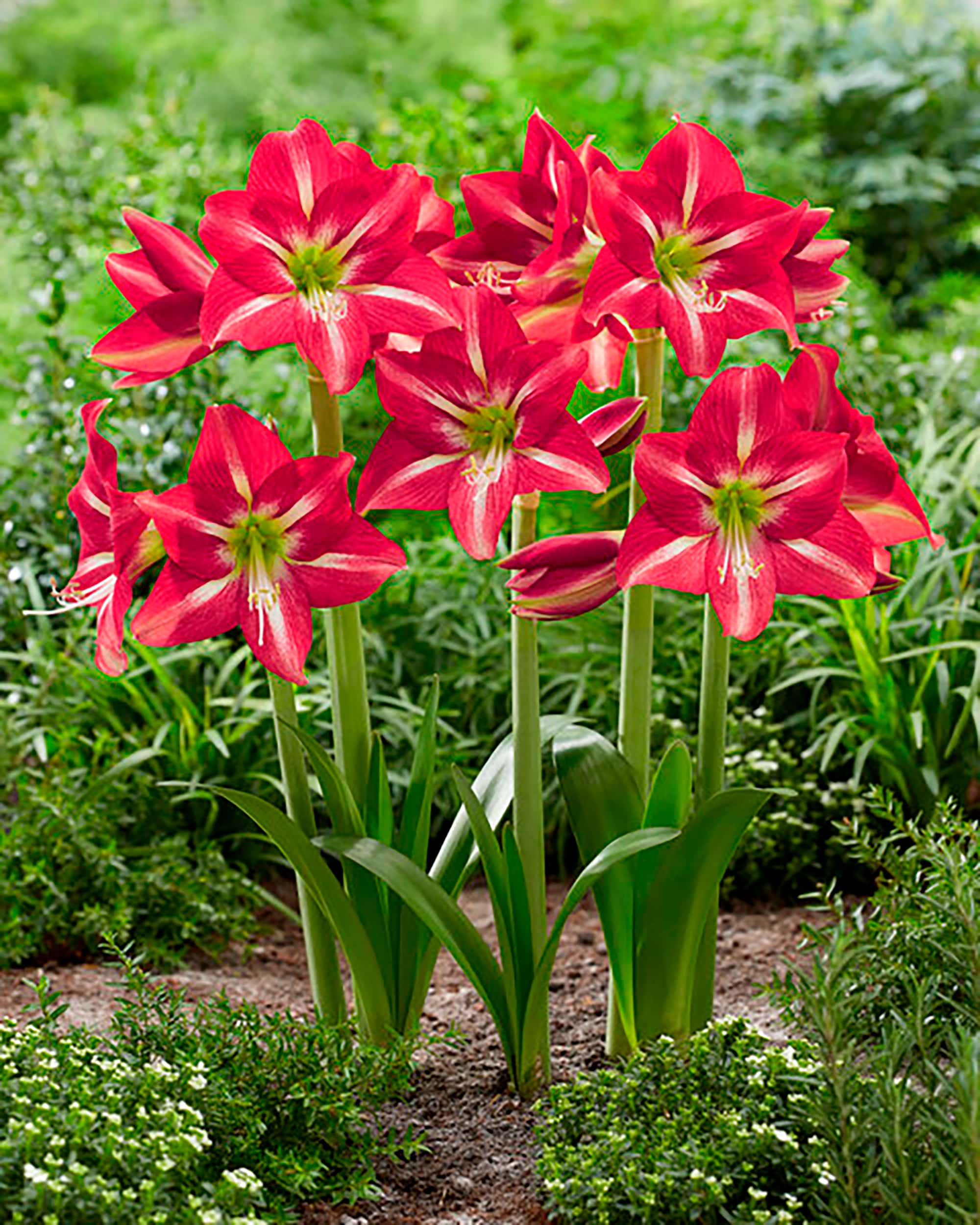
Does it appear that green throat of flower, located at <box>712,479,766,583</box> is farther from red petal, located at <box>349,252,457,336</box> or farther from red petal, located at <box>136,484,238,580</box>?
red petal, located at <box>136,484,238,580</box>

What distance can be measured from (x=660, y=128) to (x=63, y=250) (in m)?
2.61

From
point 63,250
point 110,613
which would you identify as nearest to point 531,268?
point 110,613

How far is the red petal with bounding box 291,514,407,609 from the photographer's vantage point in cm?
164

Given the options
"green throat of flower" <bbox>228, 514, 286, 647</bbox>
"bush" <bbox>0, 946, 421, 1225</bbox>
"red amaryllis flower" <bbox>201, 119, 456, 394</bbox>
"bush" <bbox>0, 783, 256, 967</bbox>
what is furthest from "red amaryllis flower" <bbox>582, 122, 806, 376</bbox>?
"bush" <bbox>0, 783, 256, 967</bbox>

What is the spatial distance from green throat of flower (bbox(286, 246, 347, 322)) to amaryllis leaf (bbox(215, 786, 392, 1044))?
1.95 feet

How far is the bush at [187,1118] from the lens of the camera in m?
1.41

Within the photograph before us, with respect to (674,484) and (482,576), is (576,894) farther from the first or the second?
(482,576)

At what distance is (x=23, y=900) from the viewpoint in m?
2.62

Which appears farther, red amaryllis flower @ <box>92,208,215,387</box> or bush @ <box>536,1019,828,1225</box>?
red amaryllis flower @ <box>92,208,215,387</box>

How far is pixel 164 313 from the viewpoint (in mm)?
1654

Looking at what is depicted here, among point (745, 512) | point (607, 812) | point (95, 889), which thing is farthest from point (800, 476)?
point (95, 889)

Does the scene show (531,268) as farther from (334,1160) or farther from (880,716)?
(880,716)

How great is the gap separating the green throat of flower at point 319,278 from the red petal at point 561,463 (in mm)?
277

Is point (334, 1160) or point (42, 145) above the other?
point (42, 145)
